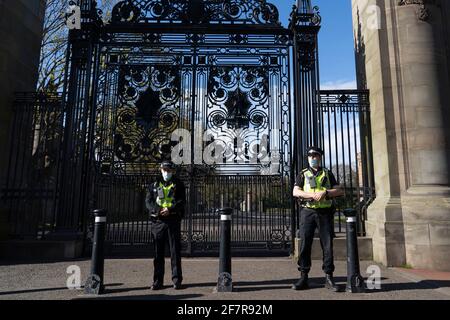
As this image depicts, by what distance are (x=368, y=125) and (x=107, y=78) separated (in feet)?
20.5

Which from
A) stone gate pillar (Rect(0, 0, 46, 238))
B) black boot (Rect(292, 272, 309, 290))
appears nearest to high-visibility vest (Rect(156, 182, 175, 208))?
black boot (Rect(292, 272, 309, 290))

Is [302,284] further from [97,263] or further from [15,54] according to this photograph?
[15,54]

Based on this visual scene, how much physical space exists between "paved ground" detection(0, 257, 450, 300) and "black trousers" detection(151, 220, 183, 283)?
241 millimetres

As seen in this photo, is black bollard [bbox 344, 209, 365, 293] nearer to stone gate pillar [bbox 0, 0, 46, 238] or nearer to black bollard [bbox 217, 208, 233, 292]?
black bollard [bbox 217, 208, 233, 292]

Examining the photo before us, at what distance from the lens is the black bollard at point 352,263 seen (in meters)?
4.92

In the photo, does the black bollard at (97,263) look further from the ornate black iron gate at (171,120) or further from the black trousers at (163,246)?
the ornate black iron gate at (171,120)

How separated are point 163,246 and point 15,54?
21.6 feet

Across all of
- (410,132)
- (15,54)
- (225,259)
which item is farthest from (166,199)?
(15,54)

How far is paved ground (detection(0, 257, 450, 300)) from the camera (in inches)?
185

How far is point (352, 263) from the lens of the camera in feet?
16.4

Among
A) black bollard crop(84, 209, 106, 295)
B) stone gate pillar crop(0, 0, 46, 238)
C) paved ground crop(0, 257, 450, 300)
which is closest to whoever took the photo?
paved ground crop(0, 257, 450, 300)

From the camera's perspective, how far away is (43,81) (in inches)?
552
